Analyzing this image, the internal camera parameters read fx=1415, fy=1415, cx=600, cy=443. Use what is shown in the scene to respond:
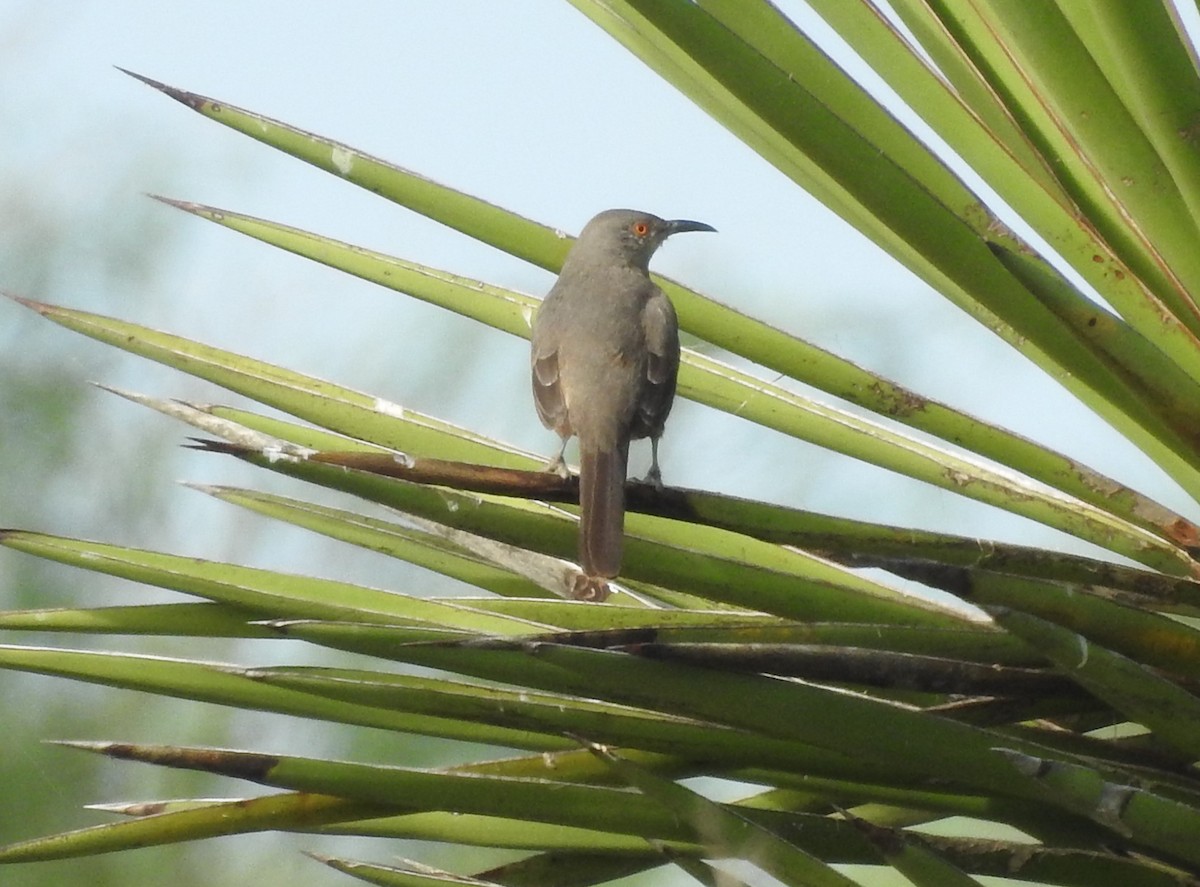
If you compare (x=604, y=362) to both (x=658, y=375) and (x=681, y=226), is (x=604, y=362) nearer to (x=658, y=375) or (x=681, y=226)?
(x=658, y=375)

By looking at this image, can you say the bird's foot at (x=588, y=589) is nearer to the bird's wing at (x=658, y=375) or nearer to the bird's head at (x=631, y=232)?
the bird's wing at (x=658, y=375)

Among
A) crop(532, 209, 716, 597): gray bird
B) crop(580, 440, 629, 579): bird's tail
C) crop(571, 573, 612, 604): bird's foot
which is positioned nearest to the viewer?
crop(580, 440, 629, 579): bird's tail

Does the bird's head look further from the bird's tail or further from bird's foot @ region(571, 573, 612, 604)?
bird's foot @ region(571, 573, 612, 604)

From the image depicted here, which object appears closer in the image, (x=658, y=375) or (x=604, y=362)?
(x=658, y=375)

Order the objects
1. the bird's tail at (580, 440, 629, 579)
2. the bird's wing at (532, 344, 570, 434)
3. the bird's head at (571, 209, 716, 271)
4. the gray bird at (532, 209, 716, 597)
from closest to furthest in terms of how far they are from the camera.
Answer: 1. the bird's tail at (580, 440, 629, 579)
2. the gray bird at (532, 209, 716, 597)
3. the bird's wing at (532, 344, 570, 434)
4. the bird's head at (571, 209, 716, 271)

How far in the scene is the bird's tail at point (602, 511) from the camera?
7.67ft

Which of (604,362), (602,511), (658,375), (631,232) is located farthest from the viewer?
(631,232)

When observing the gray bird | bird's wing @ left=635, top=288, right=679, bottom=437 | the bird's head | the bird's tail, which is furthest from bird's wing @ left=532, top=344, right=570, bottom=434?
the bird's head

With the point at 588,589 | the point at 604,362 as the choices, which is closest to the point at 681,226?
the point at 604,362

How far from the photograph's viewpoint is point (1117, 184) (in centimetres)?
222

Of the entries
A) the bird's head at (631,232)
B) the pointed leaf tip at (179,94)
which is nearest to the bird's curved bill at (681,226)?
the bird's head at (631,232)

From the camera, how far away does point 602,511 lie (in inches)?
104

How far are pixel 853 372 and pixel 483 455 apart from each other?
0.77 metres

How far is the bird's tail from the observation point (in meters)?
2.34
